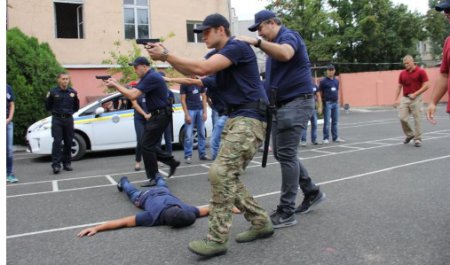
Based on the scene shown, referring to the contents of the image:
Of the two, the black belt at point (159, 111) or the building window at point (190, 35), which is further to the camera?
the building window at point (190, 35)

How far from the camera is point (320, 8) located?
92.3 ft

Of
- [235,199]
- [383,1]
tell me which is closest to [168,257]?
[235,199]

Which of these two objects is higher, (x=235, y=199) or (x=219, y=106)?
(x=219, y=106)

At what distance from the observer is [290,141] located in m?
4.25

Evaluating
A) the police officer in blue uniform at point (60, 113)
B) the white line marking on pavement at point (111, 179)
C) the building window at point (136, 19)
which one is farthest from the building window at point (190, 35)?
the white line marking on pavement at point (111, 179)

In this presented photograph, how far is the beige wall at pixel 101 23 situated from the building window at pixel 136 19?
0.95 feet

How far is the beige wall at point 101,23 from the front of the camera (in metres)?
17.0

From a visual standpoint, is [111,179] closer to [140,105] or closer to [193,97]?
[140,105]

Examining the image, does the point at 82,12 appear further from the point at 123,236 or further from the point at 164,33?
the point at 123,236

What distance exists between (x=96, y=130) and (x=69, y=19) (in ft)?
31.2

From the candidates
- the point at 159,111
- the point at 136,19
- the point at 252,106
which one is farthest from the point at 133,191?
the point at 136,19

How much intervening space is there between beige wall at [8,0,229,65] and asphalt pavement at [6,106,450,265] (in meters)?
10.3

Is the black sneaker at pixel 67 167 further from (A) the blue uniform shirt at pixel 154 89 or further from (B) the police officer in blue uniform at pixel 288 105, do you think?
(B) the police officer in blue uniform at pixel 288 105

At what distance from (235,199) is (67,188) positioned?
13.1ft
